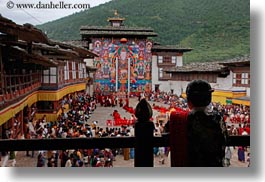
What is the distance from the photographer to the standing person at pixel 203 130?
1.17m

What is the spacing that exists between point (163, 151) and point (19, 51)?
1.11m

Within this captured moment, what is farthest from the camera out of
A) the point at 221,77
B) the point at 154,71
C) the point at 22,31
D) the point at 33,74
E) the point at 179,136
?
→ the point at 154,71

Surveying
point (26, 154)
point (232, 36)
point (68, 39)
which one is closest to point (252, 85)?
point (232, 36)

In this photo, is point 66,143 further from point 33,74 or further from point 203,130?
point 33,74

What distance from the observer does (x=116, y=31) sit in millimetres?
2924

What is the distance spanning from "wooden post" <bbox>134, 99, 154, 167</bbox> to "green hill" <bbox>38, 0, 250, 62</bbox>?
158cm

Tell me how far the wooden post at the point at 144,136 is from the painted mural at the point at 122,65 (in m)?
1.79

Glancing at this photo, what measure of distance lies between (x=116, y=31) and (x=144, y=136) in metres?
1.82

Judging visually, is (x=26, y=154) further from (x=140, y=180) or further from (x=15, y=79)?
(x=140, y=180)

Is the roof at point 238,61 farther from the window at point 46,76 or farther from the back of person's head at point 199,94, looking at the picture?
the back of person's head at point 199,94

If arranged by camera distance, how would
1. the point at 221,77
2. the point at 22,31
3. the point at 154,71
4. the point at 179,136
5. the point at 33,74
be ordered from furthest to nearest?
1. the point at 154,71
2. the point at 221,77
3. the point at 33,74
4. the point at 22,31
5. the point at 179,136

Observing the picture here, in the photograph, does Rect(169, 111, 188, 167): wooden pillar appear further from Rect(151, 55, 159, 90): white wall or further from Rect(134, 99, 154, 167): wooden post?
Rect(151, 55, 159, 90): white wall

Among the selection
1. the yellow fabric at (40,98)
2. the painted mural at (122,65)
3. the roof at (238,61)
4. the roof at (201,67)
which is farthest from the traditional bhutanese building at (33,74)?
the roof at (238,61)

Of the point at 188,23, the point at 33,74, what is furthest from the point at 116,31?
the point at 33,74
